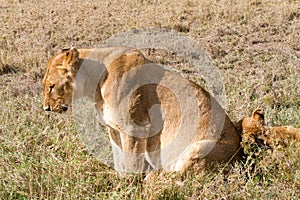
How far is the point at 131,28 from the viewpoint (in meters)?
12.2

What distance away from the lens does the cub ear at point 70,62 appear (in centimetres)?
475

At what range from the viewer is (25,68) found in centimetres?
932

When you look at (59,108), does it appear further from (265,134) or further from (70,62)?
(265,134)

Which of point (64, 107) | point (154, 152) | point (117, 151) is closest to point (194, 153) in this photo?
point (154, 152)

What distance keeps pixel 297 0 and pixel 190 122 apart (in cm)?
1058

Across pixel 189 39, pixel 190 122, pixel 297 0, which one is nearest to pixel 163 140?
pixel 190 122

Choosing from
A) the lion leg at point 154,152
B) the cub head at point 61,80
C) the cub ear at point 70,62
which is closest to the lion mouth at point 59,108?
the cub head at point 61,80

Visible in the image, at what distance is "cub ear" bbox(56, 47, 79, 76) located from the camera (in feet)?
15.6

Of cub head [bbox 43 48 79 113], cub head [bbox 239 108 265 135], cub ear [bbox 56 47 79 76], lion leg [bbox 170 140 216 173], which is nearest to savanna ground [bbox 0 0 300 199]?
lion leg [bbox 170 140 216 173]

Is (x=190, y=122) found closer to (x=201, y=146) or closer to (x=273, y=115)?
(x=201, y=146)

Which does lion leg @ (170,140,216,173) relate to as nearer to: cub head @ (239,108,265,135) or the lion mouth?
cub head @ (239,108,265,135)

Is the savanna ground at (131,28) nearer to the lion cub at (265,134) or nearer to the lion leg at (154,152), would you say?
the lion cub at (265,134)

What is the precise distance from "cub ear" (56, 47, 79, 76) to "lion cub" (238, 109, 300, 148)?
1.66m

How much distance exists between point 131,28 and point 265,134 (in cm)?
793
